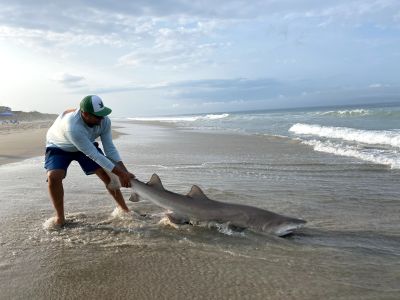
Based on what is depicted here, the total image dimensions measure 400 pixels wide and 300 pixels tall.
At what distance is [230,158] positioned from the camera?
12711mm

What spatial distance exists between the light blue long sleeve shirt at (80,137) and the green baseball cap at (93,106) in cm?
22

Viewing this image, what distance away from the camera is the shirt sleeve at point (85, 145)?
5273 mm

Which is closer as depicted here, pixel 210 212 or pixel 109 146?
pixel 210 212

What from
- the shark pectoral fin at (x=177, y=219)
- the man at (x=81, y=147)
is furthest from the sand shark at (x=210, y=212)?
the man at (x=81, y=147)

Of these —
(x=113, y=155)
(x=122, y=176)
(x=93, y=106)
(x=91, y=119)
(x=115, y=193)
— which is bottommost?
(x=115, y=193)

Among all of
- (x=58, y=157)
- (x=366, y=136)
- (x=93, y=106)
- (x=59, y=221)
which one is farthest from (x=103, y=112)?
(x=366, y=136)

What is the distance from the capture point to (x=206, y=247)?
15.4ft

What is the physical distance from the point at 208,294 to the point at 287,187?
4.85 metres

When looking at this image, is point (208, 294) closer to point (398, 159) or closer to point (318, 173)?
point (318, 173)

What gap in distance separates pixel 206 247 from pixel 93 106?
2150 mm

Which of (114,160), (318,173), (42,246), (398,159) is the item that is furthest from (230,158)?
(42,246)

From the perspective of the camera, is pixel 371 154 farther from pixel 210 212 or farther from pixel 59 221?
pixel 59 221

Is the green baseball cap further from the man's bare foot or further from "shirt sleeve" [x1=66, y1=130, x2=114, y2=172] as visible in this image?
the man's bare foot

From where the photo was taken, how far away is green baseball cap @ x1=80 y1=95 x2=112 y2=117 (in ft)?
17.1
